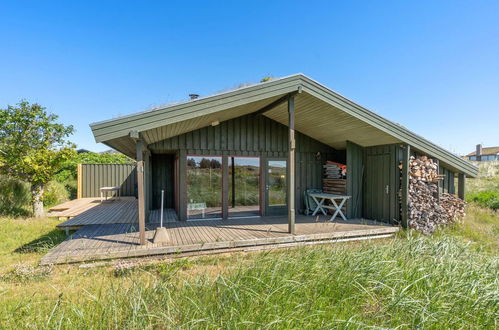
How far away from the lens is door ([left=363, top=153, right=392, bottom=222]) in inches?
257

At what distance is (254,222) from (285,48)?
855 centimetres

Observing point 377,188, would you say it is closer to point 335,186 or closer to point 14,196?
point 335,186

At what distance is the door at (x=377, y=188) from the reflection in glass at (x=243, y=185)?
326cm

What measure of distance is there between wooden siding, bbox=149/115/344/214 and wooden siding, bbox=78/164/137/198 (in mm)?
6248

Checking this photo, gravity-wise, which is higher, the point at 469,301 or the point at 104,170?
the point at 104,170

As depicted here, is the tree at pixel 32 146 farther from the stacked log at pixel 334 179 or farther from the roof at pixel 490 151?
the roof at pixel 490 151

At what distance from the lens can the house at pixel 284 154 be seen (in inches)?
215

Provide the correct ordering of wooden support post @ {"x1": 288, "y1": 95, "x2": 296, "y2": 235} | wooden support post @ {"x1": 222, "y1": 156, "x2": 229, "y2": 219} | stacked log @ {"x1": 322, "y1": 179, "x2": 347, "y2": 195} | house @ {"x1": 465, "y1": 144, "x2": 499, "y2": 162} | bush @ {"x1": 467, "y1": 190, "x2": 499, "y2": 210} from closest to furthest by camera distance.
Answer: wooden support post @ {"x1": 288, "y1": 95, "x2": 296, "y2": 235} → wooden support post @ {"x1": 222, "y1": 156, "x2": 229, "y2": 219} → stacked log @ {"x1": 322, "y1": 179, "x2": 347, "y2": 195} → bush @ {"x1": 467, "y1": 190, "x2": 499, "y2": 210} → house @ {"x1": 465, "y1": 144, "x2": 499, "y2": 162}

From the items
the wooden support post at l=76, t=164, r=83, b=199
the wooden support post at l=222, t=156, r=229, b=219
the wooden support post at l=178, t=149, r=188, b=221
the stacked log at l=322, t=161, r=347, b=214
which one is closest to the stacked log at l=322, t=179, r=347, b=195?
the stacked log at l=322, t=161, r=347, b=214

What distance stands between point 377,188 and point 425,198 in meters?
1.12

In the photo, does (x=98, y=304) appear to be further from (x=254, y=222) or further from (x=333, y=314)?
(x=254, y=222)

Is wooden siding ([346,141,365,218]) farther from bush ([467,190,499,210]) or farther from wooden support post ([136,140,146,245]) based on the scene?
bush ([467,190,499,210])

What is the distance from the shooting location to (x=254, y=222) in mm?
6551

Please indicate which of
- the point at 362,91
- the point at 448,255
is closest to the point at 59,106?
the point at 448,255
